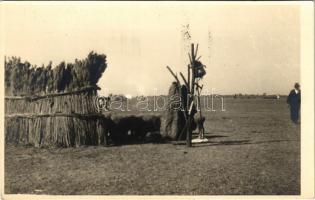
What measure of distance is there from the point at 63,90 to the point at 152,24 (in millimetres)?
2658

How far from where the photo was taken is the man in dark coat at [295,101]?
10117 millimetres

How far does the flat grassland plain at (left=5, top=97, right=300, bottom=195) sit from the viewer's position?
32.6ft

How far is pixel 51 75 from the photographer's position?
37.2 feet

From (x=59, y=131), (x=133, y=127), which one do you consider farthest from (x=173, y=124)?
(x=59, y=131)

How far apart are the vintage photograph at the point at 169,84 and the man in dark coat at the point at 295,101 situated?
0.7 inches

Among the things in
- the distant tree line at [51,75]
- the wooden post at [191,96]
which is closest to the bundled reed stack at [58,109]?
the distant tree line at [51,75]

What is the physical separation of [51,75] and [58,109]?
750 mm

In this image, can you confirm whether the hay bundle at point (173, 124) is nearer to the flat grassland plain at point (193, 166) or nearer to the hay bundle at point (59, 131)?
the flat grassland plain at point (193, 166)

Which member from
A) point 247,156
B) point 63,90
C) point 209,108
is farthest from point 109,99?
point 247,156

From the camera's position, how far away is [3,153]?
34.7ft

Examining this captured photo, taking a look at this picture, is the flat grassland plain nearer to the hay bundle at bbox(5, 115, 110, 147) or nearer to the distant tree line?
the hay bundle at bbox(5, 115, 110, 147)
